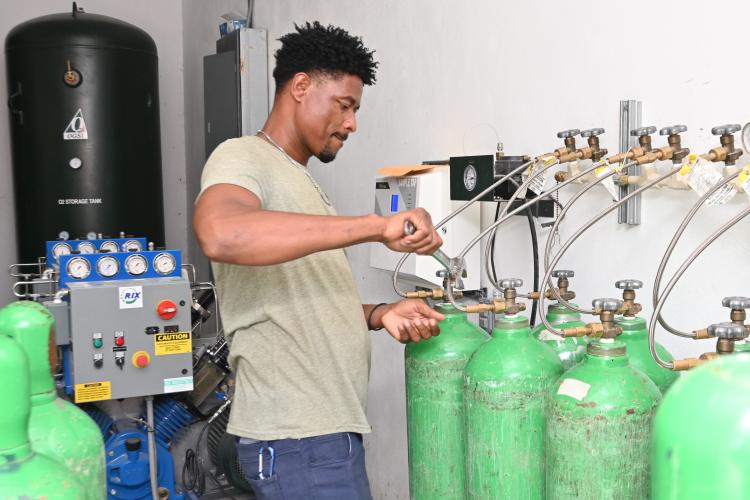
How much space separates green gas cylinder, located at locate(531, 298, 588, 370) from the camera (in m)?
1.38

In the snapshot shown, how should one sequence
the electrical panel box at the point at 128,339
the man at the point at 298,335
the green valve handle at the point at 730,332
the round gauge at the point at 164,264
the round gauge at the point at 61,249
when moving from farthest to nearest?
the round gauge at the point at 61,249 < the round gauge at the point at 164,264 < the electrical panel box at the point at 128,339 < the man at the point at 298,335 < the green valve handle at the point at 730,332

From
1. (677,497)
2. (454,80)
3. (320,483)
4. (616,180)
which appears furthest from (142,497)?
(677,497)

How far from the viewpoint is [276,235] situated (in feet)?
3.77

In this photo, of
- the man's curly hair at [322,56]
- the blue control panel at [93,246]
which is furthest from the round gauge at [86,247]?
the man's curly hair at [322,56]

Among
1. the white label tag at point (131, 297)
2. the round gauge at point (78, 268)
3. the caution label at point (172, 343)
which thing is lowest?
the caution label at point (172, 343)

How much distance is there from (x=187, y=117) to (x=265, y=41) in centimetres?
140

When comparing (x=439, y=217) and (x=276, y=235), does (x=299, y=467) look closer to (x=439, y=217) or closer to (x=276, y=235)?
(x=276, y=235)

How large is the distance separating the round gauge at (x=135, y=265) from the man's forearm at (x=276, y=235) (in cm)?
157

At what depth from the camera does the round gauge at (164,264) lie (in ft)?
8.79

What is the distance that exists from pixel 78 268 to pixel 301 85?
1428 millimetres

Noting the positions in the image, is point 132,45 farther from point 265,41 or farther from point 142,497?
point 142,497

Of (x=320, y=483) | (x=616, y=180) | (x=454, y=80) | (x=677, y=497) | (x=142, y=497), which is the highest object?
(x=454, y=80)

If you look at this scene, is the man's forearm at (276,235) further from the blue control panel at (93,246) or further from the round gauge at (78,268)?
the blue control panel at (93,246)

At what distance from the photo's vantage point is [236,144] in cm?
134
